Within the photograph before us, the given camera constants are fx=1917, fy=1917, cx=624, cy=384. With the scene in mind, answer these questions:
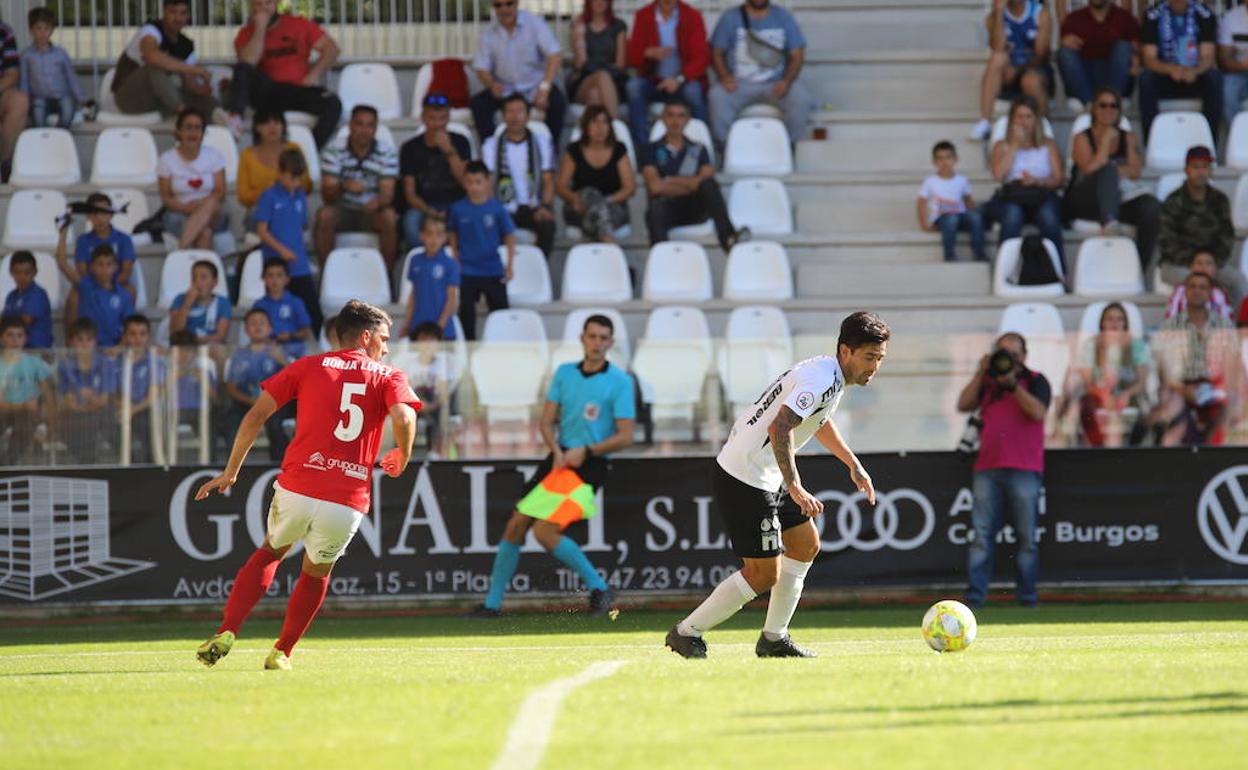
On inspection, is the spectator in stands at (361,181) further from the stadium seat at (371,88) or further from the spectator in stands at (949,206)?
the spectator in stands at (949,206)

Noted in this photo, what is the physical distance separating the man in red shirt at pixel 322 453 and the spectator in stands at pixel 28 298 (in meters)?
8.63

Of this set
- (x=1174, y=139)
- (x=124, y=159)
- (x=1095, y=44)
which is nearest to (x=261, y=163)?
(x=124, y=159)

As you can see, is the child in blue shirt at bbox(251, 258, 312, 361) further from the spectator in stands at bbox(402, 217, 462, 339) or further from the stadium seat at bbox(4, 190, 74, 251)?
the stadium seat at bbox(4, 190, 74, 251)

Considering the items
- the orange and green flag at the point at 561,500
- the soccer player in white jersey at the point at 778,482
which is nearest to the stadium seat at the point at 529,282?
the orange and green flag at the point at 561,500

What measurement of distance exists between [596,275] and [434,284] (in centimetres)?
204

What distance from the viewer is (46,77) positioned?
21703mm

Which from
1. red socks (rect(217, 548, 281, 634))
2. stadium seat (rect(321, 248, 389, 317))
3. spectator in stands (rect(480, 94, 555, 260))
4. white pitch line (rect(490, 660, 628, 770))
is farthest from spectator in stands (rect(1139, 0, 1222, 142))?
white pitch line (rect(490, 660, 628, 770))

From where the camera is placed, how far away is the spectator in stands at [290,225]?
61.8 ft

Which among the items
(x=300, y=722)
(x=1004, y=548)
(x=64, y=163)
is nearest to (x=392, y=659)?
(x=300, y=722)

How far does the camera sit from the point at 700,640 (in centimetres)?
1107

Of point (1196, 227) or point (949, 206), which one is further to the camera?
point (949, 206)

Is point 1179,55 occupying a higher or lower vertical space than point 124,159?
higher

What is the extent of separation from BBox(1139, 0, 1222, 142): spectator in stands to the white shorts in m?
13.5

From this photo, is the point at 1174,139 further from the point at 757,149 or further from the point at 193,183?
the point at 193,183
